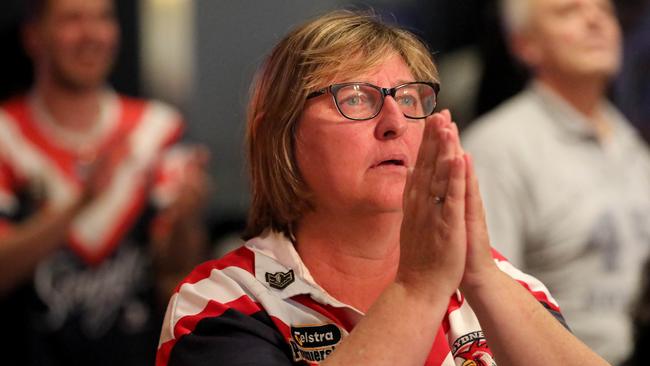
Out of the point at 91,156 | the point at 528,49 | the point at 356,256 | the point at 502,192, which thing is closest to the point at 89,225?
the point at 91,156

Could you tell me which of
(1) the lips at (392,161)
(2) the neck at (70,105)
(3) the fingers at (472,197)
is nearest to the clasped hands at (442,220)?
(3) the fingers at (472,197)

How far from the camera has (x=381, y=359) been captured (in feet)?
5.00

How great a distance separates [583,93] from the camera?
3781mm

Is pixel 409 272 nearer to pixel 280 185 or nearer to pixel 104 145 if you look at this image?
pixel 280 185

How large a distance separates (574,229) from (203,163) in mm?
1514

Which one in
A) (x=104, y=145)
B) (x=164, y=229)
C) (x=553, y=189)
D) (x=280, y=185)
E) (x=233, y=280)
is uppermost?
(x=280, y=185)

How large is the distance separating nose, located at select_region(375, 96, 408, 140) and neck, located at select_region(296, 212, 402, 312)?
0.14 metres

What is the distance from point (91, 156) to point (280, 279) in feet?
7.85

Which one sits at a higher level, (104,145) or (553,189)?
(553,189)

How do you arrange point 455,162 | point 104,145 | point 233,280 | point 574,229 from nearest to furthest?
point 455,162 → point 233,280 → point 574,229 → point 104,145

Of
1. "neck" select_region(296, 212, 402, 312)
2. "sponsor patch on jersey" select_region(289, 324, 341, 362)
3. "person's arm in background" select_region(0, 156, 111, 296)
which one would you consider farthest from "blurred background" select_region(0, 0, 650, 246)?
"sponsor patch on jersey" select_region(289, 324, 341, 362)

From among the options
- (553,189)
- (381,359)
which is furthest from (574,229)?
(381,359)

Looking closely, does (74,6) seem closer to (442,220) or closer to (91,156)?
(91,156)

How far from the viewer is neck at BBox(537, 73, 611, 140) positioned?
147 inches
